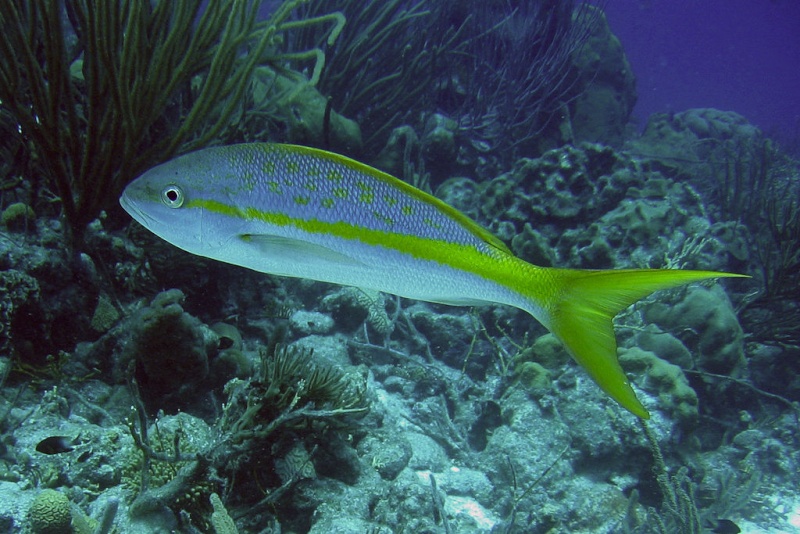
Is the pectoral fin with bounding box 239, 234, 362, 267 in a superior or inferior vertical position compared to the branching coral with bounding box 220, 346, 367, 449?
superior

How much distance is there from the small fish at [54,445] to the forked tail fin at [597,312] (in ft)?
7.98

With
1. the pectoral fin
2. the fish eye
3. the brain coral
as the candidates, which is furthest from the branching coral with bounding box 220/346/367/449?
the fish eye

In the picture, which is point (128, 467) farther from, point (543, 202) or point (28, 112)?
point (543, 202)

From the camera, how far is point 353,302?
4973 millimetres

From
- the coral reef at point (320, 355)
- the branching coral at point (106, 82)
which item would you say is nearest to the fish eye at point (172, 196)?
the coral reef at point (320, 355)

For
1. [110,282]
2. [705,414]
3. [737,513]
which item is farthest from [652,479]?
[110,282]

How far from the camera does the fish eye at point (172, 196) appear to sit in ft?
5.24

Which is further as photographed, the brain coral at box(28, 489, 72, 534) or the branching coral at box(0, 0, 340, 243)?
the branching coral at box(0, 0, 340, 243)

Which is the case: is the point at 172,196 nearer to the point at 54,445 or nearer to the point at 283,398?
the point at 283,398

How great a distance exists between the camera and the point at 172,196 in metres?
1.61

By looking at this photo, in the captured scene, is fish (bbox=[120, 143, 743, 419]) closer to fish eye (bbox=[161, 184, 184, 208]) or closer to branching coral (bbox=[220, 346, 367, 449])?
fish eye (bbox=[161, 184, 184, 208])

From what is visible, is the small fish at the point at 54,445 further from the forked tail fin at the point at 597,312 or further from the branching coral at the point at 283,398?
the forked tail fin at the point at 597,312

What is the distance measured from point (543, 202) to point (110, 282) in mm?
4905

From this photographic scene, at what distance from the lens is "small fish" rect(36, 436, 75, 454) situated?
2.23 meters
